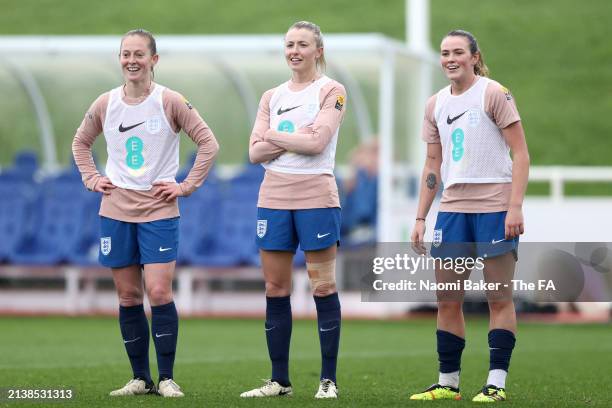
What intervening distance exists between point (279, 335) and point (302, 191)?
0.85 meters

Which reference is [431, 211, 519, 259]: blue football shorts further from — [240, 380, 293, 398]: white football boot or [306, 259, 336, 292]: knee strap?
[240, 380, 293, 398]: white football boot

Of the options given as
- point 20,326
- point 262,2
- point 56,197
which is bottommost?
point 20,326

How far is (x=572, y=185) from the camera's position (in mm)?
30484

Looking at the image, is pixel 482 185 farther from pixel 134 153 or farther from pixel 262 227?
pixel 134 153

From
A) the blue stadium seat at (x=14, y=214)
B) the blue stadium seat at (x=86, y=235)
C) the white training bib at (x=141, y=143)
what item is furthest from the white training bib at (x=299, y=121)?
the blue stadium seat at (x=14, y=214)

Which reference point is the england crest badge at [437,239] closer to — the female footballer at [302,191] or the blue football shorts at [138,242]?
the female footballer at [302,191]

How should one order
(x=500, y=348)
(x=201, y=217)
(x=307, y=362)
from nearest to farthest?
1. (x=500, y=348)
2. (x=307, y=362)
3. (x=201, y=217)

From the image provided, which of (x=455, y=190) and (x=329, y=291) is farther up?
(x=455, y=190)

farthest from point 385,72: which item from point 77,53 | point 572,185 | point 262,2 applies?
point 262,2

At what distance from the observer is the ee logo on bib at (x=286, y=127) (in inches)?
314

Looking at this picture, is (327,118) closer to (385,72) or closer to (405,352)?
(405,352)

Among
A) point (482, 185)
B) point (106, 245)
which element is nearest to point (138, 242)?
point (106, 245)

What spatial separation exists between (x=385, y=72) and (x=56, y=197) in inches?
182

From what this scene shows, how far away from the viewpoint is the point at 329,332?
26.1ft
